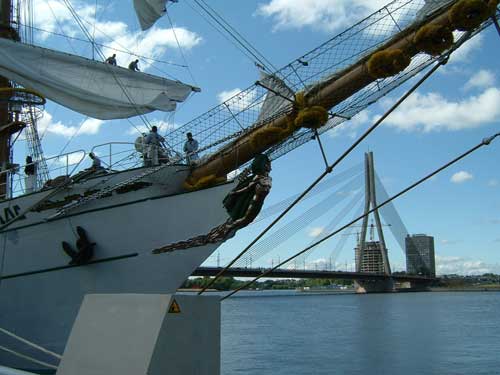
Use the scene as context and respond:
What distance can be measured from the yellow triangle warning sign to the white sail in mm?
12025

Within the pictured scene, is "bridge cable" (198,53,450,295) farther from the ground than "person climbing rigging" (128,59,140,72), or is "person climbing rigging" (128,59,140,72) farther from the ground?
"person climbing rigging" (128,59,140,72)

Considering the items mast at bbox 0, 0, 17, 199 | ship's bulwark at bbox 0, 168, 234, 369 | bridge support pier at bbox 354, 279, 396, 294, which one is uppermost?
mast at bbox 0, 0, 17, 199

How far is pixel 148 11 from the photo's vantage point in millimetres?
15148

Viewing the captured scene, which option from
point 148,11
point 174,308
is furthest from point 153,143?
point 174,308

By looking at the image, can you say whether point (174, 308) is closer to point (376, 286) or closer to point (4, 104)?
point (4, 104)

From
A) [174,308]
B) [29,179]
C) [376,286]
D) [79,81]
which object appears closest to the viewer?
[174,308]

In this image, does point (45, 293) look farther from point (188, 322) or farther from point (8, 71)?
point (188, 322)

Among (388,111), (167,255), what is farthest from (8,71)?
(388,111)


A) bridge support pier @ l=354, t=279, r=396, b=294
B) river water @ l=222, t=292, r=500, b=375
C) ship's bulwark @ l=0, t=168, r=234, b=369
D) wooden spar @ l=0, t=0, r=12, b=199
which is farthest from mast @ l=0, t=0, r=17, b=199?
bridge support pier @ l=354, t=279, r=396, b=294

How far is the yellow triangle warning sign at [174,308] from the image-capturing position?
11.9 feet

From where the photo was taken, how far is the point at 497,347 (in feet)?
63.9

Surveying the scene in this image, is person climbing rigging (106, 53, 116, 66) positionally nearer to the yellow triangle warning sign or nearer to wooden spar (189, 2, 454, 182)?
wooden spar (189, 2, 454, 182)

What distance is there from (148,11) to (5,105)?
4.85 m

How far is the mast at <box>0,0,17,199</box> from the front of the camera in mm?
15068
